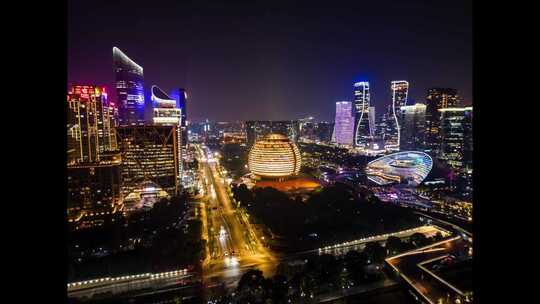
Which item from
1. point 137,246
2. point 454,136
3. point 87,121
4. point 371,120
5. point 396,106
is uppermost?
point 396,106

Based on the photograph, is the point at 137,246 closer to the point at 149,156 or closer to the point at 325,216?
the point at 325,216

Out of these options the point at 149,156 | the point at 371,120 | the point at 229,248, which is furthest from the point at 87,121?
the point at 371,120

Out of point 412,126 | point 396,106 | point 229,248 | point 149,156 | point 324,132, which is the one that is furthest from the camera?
point 324,132

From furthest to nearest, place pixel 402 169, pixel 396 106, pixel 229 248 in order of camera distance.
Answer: pixel 396 106 → pixel 402 169 → pixel 229 248

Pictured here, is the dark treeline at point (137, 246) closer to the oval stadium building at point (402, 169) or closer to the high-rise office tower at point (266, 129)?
the oval stadium building at point (402, 169)

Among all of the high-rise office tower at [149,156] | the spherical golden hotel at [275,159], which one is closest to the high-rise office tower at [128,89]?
the high-rise office tower at [149,156]

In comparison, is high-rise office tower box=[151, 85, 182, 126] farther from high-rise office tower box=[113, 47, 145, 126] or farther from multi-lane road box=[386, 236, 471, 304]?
multi-lane road box=[386, 236, 471, 304]
